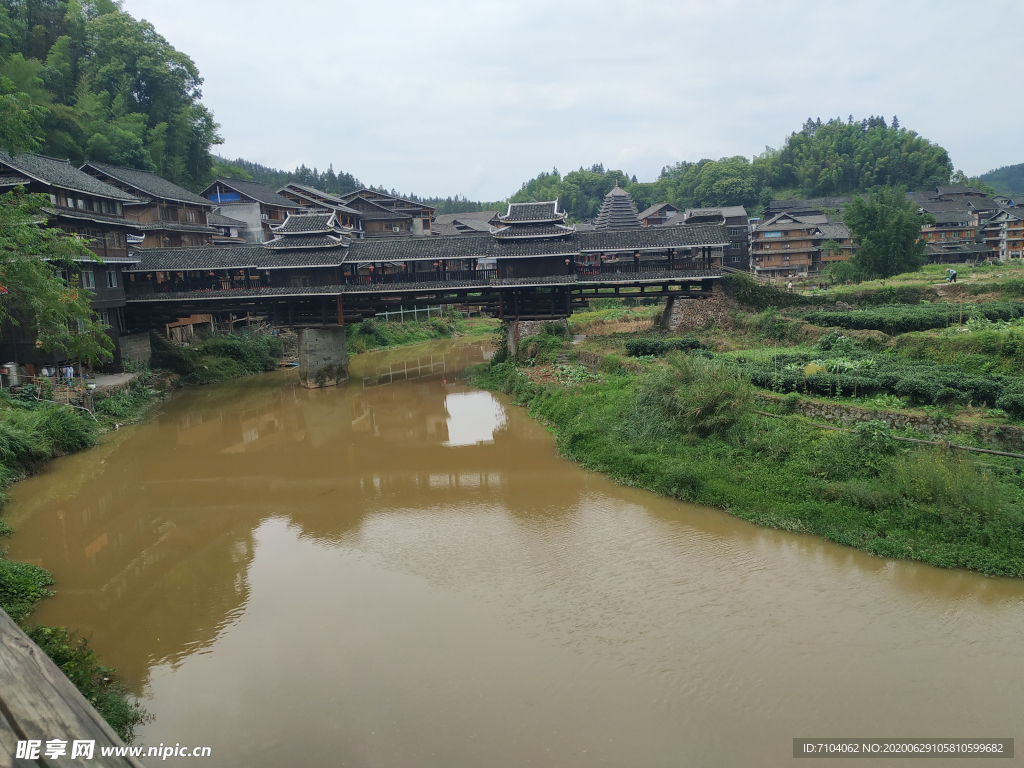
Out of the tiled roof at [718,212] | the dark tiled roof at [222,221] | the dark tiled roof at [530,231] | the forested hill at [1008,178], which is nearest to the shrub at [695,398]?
the dark tiled roof at [530,231]

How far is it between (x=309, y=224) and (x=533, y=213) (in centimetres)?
1011

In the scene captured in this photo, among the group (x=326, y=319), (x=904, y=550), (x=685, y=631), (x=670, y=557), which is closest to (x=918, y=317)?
(x=904, y=550)

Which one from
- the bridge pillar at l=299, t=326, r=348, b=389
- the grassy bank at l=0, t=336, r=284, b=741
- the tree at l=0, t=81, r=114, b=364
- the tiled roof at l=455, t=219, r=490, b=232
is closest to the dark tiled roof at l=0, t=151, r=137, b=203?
the tree at l=0, t=81, r=114, b=364

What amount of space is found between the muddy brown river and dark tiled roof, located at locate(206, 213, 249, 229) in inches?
1187

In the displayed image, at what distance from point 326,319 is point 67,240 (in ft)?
41.1

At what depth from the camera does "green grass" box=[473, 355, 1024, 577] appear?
11.4m

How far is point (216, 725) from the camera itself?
820 centimetres

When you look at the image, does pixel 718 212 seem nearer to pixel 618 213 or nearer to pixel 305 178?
pixel 618 213

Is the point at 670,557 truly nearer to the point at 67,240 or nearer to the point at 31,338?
the point at 67,240

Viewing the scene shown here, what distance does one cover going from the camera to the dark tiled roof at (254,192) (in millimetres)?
45656

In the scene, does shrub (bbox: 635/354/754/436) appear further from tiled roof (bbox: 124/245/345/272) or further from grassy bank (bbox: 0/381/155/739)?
tiled roof (bbox: 124/245/345/272)

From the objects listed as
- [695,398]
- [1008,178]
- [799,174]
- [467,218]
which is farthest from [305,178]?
[1008,178]

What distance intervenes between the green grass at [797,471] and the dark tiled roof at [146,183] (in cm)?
2838

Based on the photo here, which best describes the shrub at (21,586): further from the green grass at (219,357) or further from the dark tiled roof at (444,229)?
the dark tiled roof at (444,229)
